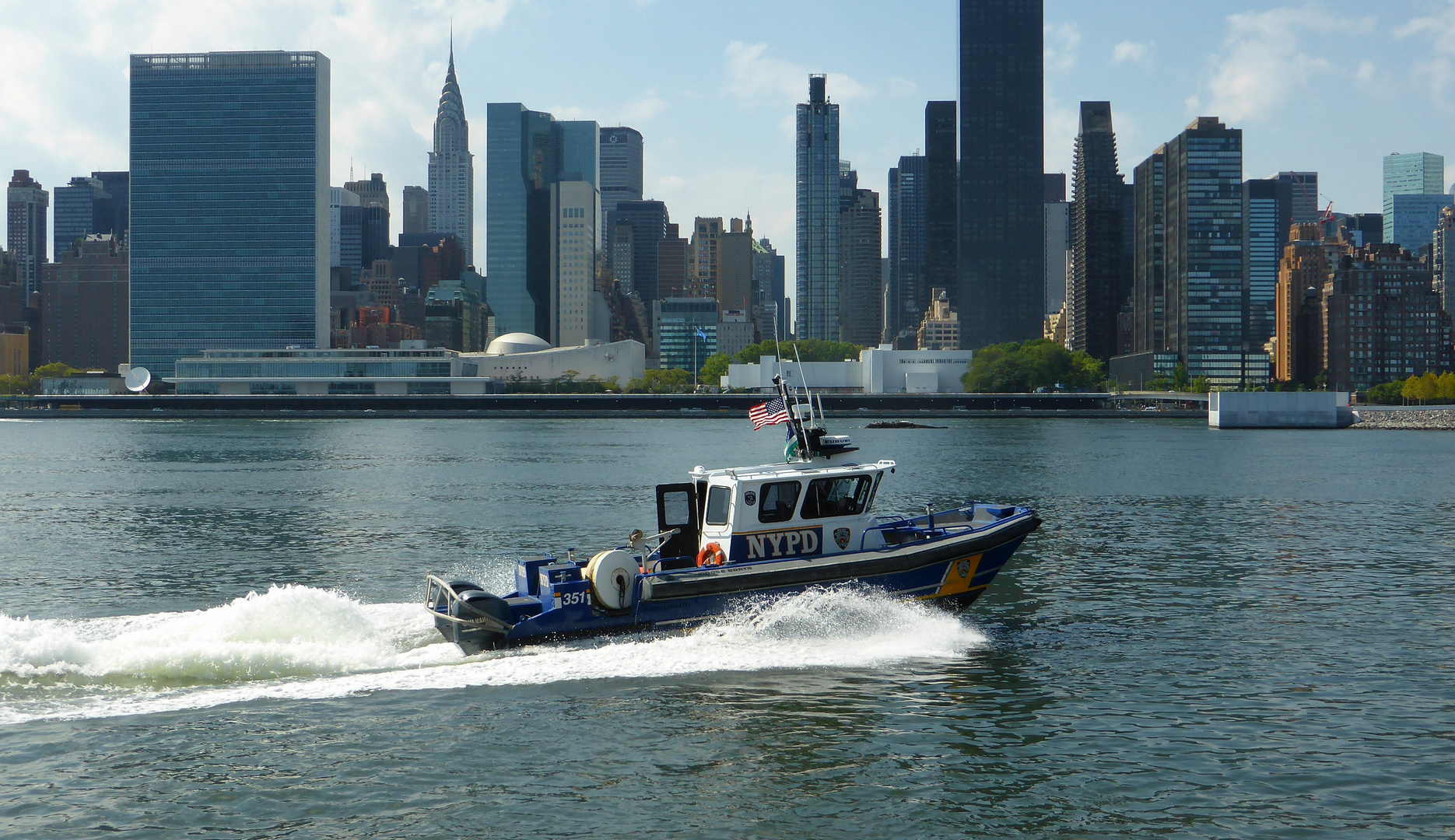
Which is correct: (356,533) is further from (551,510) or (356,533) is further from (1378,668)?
(1378,668)

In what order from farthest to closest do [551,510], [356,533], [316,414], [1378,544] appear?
[316,414] < [551,510] < [356,533] < [1378,544]

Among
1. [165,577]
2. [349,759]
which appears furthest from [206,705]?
[165,577]

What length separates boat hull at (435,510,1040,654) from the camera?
19.9 meters

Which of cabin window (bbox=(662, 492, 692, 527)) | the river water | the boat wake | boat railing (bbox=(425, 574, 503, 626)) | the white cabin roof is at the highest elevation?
the white cabin roof

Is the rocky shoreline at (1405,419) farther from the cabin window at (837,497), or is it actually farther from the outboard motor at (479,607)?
the outboard motor at (479,607)

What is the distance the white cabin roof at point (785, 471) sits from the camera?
21.0 metres

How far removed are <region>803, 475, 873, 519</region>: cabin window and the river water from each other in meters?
1.77

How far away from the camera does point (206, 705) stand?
1722 cm

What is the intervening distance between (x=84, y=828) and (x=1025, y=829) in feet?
35.6

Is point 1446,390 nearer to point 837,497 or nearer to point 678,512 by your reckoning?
point 837,497

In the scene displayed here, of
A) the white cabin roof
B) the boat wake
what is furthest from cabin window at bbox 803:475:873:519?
the boat wake

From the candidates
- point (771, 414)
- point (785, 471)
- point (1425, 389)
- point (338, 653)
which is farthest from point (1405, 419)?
point (338, 653)

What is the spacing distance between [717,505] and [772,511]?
104cm

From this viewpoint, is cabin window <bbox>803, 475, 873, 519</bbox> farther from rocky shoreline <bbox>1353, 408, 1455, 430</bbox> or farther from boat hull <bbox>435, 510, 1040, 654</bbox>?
rocky shoreline <bbox>1353, 408, 1455, 430</bbox>
